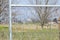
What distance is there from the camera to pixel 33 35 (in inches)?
195

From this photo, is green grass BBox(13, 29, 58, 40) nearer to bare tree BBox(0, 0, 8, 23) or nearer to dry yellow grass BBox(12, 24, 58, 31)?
dry yellow grass BBox(12, 24, 58, 31)

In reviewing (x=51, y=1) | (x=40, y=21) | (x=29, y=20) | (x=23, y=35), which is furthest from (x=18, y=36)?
(x=51, y=1)

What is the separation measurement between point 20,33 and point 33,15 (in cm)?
72

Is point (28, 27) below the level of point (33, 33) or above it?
above

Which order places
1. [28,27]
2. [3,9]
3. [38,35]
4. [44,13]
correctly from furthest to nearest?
[3,9]
[38,35]
[28,27]
[44,13]

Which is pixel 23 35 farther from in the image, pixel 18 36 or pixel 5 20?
pixel 5 20

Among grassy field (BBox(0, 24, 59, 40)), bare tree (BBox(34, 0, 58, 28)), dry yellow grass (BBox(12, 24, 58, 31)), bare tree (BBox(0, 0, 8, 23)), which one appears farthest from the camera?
bare tree (BBox(0, 0, 8, 23))

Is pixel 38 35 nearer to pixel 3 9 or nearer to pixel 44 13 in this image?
pixel 44 13

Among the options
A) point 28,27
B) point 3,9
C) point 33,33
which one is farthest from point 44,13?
A: point 3,9

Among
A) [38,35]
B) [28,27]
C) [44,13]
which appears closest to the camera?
[44,13]

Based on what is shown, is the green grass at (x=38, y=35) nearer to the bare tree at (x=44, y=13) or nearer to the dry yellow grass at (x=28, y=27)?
→ the dry yellow grass at (x=28, y=27)

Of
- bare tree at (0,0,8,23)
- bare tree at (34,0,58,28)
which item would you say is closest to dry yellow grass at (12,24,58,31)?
bare tree at (34,0,58,28)

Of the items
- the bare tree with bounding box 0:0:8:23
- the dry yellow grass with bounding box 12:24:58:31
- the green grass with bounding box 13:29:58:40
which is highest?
the bare tree with bounding box 0:0:8:23

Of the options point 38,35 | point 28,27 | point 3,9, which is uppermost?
point 3,9
